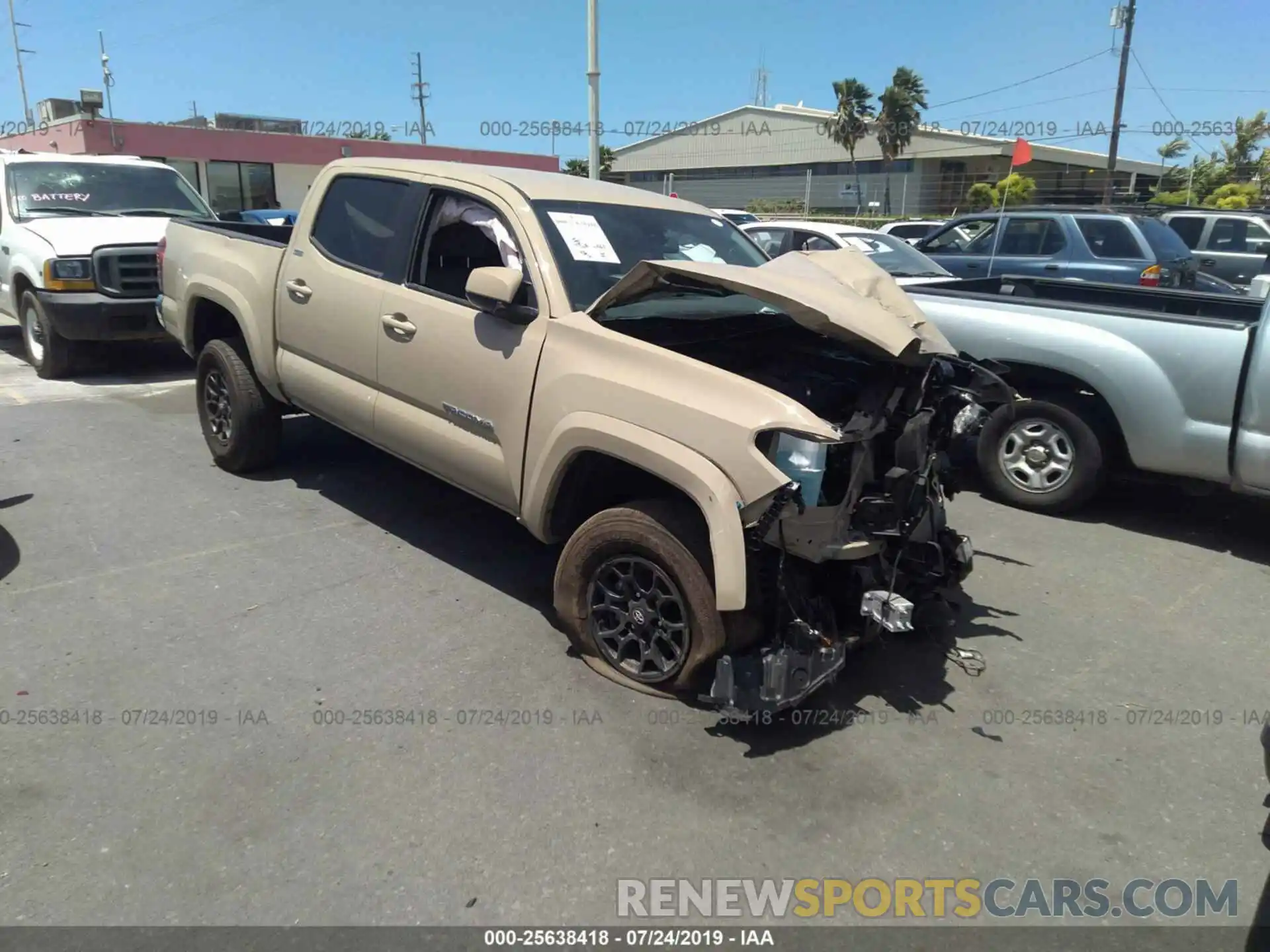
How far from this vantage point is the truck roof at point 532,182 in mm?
4492

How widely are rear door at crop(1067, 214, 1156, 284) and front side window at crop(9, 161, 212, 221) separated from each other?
994 centimetres

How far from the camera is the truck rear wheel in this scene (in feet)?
18.8

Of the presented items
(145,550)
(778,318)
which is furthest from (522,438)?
(145,550)

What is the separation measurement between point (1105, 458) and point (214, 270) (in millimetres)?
5791

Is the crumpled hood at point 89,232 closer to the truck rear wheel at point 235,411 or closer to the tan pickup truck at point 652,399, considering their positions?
the truck rear wheel at point 235,411

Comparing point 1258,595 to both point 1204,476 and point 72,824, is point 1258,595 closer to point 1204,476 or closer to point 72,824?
point 1204,476

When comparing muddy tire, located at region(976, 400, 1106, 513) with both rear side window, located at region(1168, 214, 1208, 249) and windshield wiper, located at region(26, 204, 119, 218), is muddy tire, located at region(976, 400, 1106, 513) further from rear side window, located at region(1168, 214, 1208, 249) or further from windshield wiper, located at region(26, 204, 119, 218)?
rear side window, located at region(1168, 214, 1208, 249)

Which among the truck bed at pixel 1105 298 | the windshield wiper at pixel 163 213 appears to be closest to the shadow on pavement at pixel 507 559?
the truck bed at pixel 1105 298

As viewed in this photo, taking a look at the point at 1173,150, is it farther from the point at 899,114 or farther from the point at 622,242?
the point at 622,242

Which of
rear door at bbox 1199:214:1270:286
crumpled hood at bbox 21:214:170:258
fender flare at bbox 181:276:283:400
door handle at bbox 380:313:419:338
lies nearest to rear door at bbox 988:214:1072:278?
rear door at bbox 1199:214:1270:286

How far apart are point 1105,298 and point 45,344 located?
9.32 m

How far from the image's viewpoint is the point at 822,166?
51.7 m

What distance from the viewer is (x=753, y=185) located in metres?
41.9

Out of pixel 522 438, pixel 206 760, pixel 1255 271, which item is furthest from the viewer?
pixel 1255 271
